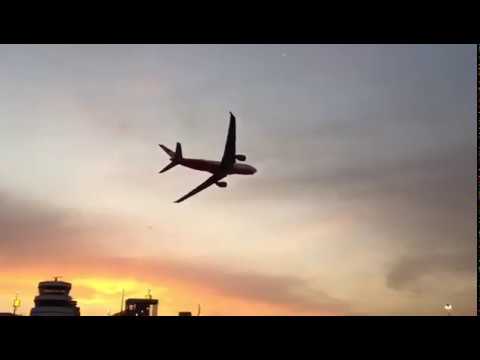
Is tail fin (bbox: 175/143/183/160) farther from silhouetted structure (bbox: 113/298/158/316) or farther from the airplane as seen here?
silhouetted structure (bbox: 113/298/158/316)

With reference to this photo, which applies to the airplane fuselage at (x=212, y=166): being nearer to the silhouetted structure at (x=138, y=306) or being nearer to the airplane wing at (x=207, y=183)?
the airplane wing at (x=207, y=183)

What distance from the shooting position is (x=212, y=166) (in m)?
64.4

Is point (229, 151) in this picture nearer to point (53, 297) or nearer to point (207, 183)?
point (207, 183)

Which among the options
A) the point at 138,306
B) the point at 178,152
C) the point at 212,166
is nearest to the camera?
the point at 178,152

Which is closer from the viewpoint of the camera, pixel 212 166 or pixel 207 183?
pixel 212 166

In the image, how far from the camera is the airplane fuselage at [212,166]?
61.7 meters

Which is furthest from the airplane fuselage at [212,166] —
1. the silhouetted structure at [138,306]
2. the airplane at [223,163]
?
the silhouetted structure at [138,306]

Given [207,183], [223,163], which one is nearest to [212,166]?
[223,163]

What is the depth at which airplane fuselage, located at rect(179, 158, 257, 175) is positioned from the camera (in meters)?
61.7
